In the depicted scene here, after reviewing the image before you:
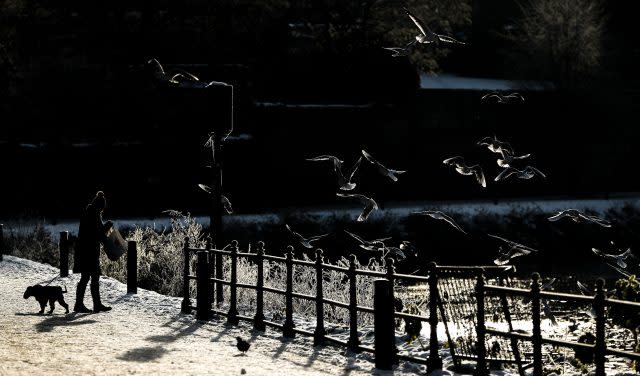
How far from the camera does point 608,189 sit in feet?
163

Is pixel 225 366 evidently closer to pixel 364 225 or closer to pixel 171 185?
pixel 364 225

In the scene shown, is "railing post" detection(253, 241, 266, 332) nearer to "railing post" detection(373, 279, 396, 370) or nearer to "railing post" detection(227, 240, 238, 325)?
"railing post" detection(227, 240, 238, 325)

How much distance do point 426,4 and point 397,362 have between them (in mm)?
41861

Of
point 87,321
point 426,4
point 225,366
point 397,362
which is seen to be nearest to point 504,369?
point 397,362

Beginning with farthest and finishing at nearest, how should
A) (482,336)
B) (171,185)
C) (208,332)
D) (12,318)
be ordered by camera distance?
(171,185) < (12,318) < (208,332) < (482,336)

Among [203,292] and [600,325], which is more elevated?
[600,325]

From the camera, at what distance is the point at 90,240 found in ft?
57.1

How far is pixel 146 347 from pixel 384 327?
315 cm

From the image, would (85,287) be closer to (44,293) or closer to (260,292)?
(44,293)

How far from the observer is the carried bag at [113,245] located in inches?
703

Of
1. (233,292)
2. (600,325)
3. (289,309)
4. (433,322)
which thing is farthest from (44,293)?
(600,325)

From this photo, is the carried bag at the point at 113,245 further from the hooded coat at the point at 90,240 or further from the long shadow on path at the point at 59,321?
the long shadow on path at the point at 59,321

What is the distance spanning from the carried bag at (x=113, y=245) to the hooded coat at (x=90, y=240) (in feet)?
0.89

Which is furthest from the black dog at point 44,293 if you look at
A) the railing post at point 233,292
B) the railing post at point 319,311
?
the railing post at point 319,311
